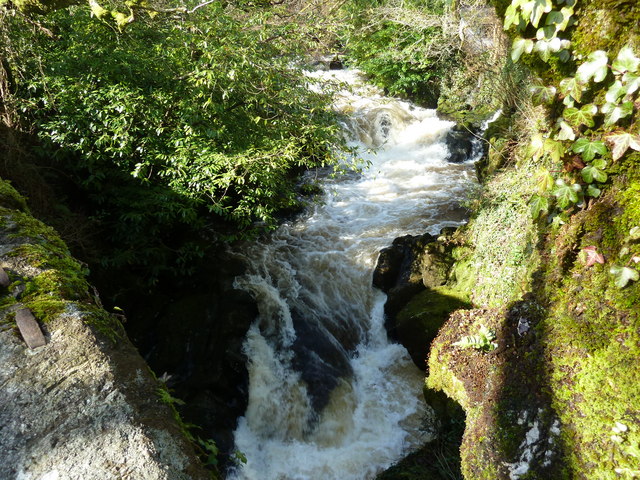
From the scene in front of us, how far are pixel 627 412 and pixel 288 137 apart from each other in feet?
18.9

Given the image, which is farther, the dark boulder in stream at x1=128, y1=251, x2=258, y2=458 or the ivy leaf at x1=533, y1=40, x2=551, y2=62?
the dark boulder in stream at x1=128, y1=251, x2=258, y2=458

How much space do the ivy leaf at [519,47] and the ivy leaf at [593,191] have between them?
91cm

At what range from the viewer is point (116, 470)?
157cm

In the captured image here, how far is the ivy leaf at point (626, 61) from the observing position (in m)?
1.94

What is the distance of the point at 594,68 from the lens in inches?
83.0

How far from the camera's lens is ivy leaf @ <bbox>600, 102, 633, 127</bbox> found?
1.99 meters

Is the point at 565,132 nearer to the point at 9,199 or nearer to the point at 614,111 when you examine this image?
the point at 614,111

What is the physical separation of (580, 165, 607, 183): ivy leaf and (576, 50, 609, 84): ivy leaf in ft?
1.52

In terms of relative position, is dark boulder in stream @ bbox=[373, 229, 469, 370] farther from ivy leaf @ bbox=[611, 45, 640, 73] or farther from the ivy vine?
ivy leaf @ bbox=[611, 45, 640, 73]

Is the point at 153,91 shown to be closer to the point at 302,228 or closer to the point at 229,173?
the point at 229,173

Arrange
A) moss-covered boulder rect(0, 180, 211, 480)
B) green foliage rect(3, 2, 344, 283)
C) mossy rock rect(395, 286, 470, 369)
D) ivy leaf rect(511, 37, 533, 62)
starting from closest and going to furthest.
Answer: moss-covered boulder rect(0, 180, 211, 480) < ivy leaf rect(511, 37, 533, 62) < green foliage rect(3, 2, 344, 283) < mossy rock rect(395, 286, 470, 369)

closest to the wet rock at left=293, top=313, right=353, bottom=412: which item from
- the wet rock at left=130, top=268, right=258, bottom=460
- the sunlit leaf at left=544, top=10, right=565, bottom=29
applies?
the wet rock at left=130, top=268, right=258, bottom=460

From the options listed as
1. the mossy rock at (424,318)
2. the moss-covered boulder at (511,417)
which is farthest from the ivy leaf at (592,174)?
the mossy rock at (424,318)

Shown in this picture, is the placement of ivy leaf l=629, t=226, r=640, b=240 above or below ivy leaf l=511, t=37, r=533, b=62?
below
